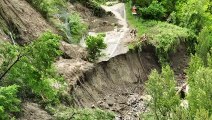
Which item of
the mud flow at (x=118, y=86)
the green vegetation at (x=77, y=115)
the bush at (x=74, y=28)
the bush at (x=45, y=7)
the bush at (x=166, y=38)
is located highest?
the bush at (x=45, y=7)

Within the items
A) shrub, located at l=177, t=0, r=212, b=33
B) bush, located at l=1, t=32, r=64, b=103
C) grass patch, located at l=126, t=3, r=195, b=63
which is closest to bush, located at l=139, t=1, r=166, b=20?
grass patch, located at l=126, t=3, r=195, b=63

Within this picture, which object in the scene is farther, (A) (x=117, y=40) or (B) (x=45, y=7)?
(A) (x=117, y=40)

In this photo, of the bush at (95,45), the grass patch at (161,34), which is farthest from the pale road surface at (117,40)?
the grass patch at (161,34)

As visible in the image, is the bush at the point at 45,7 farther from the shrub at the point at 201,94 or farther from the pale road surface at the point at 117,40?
the shrub at the point at 201,94

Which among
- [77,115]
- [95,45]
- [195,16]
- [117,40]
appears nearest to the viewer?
[77,115]

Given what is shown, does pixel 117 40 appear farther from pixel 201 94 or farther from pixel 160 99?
pixel 201 94

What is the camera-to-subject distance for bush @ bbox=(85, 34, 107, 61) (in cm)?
3666

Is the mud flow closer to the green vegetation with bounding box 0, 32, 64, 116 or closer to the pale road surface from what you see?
the pale road surface

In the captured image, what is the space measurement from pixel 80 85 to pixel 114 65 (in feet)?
19.3

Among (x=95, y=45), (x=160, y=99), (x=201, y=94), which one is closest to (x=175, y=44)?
(x=95, y=45)

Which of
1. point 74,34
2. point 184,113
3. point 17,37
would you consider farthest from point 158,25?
point 184,113

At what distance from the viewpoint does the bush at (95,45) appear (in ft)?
120

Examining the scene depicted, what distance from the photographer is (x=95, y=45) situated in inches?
1455

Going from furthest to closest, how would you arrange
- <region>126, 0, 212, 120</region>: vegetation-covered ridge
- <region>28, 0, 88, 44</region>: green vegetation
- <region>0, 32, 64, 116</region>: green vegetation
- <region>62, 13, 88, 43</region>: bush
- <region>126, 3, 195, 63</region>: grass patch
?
<region>126, 3, 195, 63</region>: grass patch, <region>62, 13, 88, 43</region>: bush, <region>28, 0, 88, 44</region>: green vegetation, <region>126, 0, 212, 120</region>: vegetation-covered ridge, <region>0, 32, 64, 116</region>: green vegetation
